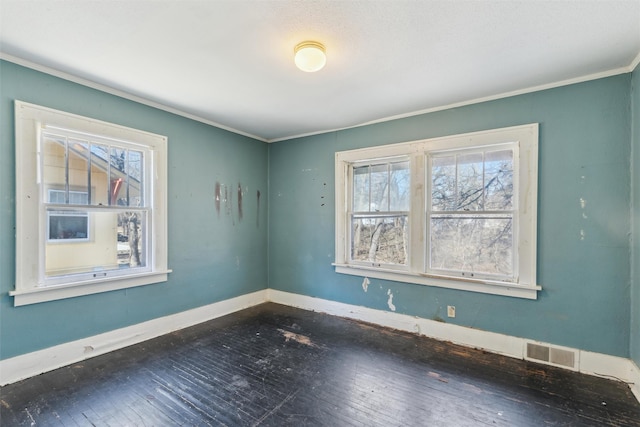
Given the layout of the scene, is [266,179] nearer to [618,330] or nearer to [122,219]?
[122,219]

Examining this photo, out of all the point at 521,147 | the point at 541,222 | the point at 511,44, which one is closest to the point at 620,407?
the point at 541,222

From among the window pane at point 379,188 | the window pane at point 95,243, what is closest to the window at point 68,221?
the window pane at point 95,243

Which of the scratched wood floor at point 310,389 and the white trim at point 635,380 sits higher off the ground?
the white trim at point 635,380

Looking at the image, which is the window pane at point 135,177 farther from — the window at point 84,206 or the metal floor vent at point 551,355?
the metal floor vent at point 551,355

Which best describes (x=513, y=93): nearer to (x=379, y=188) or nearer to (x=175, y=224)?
(x=379, y=188)

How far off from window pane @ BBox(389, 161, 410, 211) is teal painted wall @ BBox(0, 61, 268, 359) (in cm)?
204

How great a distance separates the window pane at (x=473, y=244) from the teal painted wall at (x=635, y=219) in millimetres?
824

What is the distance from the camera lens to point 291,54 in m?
2.14

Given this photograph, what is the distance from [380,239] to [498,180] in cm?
145

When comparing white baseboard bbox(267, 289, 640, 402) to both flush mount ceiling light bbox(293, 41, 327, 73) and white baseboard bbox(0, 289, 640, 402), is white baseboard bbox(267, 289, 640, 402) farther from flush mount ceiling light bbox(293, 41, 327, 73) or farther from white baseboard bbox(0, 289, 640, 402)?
flush mount ceiling light bbox(293, 41, 327, 73)

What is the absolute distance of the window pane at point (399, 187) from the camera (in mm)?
3451

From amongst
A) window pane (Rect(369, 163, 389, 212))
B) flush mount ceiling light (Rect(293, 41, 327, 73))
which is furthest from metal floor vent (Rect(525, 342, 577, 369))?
flush mount ceiling light (Rect(293, 41, 327, 73))

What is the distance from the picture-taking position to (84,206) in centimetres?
267

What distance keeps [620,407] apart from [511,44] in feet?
8.65
